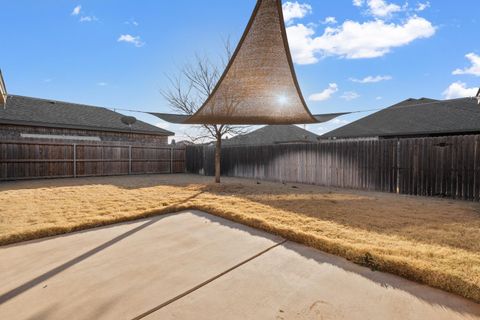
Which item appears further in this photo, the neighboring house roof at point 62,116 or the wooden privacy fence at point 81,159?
the neighboring house roof at point 62,116

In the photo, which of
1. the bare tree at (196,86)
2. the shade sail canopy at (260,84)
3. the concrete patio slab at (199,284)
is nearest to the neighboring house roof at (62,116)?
the bare tree at (196,86)

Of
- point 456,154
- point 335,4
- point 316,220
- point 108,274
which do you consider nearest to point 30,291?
point 108,274

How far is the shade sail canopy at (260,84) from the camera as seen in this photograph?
4309 millimetres

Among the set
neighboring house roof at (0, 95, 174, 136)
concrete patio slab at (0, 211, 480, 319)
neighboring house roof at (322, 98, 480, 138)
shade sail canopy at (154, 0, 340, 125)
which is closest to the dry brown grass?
concrete patio slab at (0, 211, 480, 319)

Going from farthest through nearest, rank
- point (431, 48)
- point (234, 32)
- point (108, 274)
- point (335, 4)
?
point (234, 32) → point (431, 48) → point (335, 4) → point (108, 274)

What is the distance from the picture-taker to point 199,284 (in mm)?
1727

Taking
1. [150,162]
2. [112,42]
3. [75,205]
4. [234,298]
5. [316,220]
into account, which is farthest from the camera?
[150,162]

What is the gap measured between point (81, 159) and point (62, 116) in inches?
122

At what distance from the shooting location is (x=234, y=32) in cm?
856

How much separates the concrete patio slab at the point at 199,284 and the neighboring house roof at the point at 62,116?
9.27m

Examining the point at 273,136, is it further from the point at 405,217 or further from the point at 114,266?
the point at 114,266

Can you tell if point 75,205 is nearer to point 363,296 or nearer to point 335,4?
point 363,296

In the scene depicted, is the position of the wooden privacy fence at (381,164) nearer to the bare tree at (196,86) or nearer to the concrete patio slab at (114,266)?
the bare tree at (196,86)

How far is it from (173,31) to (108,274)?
6896mm
